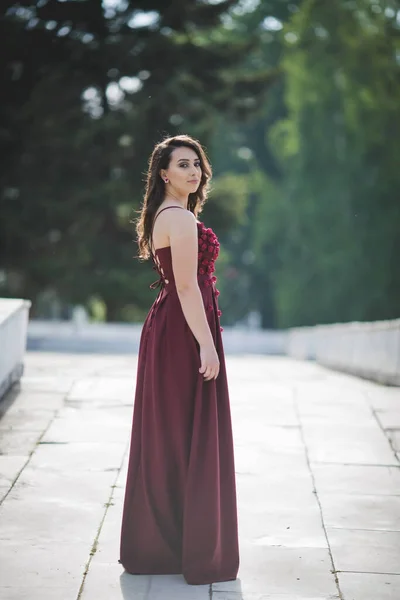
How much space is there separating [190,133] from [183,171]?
2169cm

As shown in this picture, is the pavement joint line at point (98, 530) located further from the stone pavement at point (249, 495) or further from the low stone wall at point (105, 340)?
the low stone wall at point (105, 340)

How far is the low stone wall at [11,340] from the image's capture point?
7511 millimetres

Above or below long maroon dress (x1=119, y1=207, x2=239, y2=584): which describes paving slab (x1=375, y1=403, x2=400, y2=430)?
below

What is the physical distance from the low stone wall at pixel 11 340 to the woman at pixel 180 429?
3.52 metres

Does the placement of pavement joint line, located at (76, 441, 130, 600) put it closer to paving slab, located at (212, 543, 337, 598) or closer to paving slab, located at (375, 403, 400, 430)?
paving slab, located at (212, 543, 337, 598)

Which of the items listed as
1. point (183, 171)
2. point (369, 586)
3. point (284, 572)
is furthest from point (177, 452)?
point (183, 171)

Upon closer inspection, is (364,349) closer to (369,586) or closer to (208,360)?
(369,586)

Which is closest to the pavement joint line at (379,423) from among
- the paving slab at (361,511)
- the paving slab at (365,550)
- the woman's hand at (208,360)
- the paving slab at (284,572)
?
the paving slab at (361,511)

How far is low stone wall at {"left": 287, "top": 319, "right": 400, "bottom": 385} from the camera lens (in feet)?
31.9

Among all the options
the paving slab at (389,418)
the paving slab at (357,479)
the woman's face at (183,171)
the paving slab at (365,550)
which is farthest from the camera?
the paving slab at (389,418)

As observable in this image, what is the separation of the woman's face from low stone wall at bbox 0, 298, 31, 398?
11.9ft

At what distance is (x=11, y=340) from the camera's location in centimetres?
798

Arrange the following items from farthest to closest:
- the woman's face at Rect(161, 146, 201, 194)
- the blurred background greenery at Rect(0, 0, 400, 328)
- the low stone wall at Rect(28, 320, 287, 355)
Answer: the blurred background greenery at Rect(0, 0, 400, 328) < the low stone wall at Rect(28, 320, 287, 355) < the woman's face at Rect(161, 146, 201, 194)

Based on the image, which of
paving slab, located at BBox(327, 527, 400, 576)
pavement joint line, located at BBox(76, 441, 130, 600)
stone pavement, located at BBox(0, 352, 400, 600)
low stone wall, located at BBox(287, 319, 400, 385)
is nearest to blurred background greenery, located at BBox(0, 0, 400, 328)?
low stone wall, located at BBox(287, 319, 400, 385)
